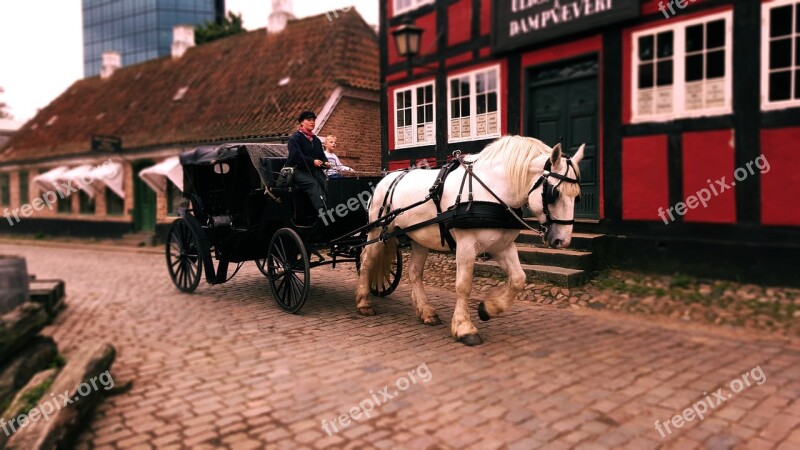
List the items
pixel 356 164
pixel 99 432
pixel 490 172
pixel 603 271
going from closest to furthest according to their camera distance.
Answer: pixel 99 432 → pixel 490 172 → pixel 603 271 → pixel 356 164

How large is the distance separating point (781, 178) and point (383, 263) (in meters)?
5.02

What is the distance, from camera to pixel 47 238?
22516mm

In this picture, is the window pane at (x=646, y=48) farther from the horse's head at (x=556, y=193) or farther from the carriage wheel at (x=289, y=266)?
the carriage wheel at (x=289, y=266)

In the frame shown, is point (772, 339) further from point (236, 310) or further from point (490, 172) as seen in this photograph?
point (236, 310)

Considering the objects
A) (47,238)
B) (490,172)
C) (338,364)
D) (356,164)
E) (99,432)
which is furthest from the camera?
(47,238)

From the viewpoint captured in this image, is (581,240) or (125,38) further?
(125,38)

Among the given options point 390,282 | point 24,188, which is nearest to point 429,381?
point 390,282

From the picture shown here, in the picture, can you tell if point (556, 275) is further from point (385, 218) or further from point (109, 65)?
point (109, 65)

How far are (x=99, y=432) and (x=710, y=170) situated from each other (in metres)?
7.49

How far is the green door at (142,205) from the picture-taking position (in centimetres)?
1928

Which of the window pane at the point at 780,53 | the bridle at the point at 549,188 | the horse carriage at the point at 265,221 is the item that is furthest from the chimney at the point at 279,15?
the bridle at the point at 549,188

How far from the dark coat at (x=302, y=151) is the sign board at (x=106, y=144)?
1428cm

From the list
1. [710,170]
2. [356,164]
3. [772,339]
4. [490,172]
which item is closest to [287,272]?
[490,172]

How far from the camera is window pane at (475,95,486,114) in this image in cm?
1045
